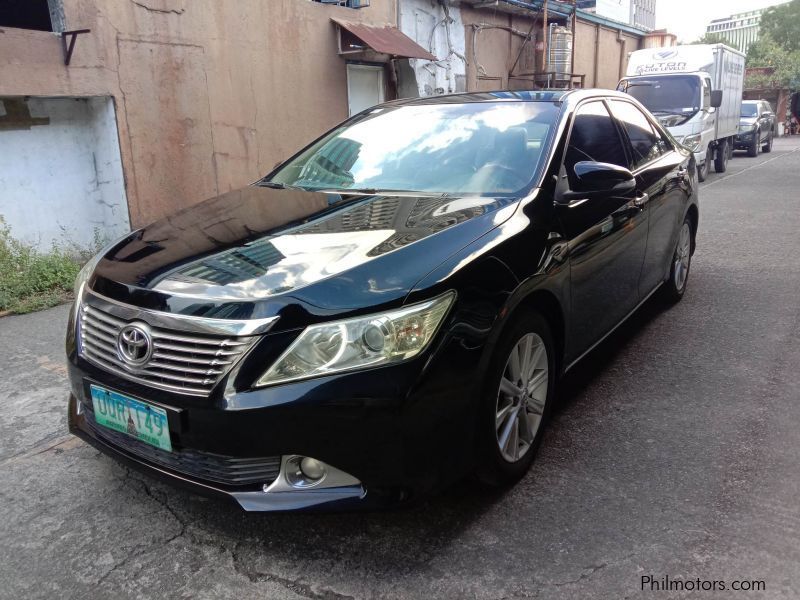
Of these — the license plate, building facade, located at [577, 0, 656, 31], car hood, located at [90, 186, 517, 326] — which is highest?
building facade, located at [577, 0, 656, 31]

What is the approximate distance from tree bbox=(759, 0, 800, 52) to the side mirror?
6555 cm

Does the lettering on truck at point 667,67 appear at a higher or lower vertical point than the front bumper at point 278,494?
higher

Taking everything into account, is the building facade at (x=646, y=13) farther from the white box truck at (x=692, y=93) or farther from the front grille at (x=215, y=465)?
the front grille at (x=215, y=465)

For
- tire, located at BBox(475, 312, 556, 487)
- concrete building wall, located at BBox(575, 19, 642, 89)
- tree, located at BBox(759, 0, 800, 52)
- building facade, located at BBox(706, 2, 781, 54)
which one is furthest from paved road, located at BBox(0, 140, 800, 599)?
building facade, located at BBox(706, 2, 781, 54)

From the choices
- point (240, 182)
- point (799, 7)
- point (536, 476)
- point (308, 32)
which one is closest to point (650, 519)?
point (536, 476)

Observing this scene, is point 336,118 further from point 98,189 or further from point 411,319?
point 411,319

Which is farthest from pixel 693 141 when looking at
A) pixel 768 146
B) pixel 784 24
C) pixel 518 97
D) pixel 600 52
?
pixel 784 24

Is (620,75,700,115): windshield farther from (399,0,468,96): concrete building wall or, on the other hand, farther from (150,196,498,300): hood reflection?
(150,196,498,300): hood reflection

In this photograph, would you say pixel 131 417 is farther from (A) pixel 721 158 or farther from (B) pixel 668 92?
(A) pixel 721 158

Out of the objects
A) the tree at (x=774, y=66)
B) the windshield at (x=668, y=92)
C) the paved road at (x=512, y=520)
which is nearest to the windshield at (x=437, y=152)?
the paved road at (x=512, y=520)

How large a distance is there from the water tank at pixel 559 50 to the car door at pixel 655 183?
42.1 ft

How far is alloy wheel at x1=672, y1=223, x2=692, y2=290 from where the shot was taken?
5215 mm

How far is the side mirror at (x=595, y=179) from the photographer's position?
10.3ft

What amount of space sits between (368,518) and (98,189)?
262 inches
